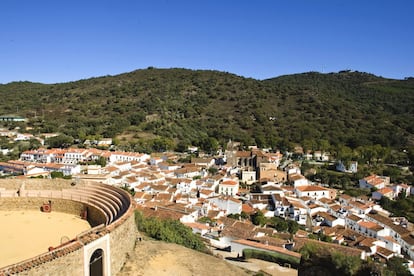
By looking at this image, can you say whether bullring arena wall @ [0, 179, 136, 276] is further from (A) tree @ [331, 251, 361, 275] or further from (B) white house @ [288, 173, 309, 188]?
(B) white house @ [288, 173, 309, 188]

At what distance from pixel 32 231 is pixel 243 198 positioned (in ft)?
79.9

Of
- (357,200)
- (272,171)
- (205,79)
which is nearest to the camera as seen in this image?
(357,200)

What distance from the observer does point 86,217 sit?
596 inches

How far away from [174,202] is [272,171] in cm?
1744

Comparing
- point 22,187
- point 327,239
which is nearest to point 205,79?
point 327,239

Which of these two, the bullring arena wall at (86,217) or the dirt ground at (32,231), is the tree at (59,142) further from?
the dirt ground at (32,231)

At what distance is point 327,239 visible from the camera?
2472 cm

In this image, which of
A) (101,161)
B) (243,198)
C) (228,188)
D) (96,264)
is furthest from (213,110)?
(96,264)

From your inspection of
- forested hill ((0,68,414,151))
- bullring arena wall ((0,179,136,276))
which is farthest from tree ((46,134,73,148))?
bullring arena wall ((0,179,136,276))

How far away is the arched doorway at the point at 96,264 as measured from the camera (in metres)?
9.59

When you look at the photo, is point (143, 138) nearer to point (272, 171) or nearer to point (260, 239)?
point (272, 171)

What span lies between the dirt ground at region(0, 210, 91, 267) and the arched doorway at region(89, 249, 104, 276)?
1652 mm

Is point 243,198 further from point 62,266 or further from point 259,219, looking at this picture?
point 62,266

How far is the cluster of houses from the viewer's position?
23938mm
